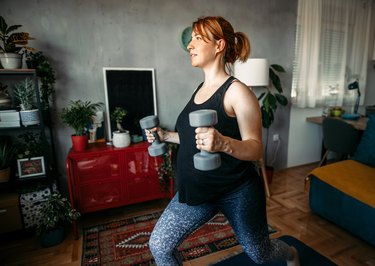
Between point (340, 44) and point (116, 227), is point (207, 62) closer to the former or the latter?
point (116, 227)

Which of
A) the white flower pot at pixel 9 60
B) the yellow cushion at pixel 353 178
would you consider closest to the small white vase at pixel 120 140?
the white flower pot at pixel 9 60

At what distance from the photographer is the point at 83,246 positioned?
6.54 feet

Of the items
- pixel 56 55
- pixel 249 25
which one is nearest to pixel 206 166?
pixel 56 55

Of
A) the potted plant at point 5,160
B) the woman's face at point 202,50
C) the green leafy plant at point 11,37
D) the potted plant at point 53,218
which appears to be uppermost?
the green leafy plant at point 11,37

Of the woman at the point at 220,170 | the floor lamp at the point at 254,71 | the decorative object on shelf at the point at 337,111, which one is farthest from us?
the decorative object on shelf at the point at 337,111

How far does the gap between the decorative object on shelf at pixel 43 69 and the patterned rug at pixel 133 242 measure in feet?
4.01

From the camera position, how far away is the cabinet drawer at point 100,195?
2.20m

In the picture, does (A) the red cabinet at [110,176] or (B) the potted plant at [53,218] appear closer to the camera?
(B) the potted plant at [53,218]

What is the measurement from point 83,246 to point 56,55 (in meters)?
1.66

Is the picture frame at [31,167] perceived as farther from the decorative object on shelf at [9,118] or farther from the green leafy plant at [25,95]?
the green leafy plant at [25,95]

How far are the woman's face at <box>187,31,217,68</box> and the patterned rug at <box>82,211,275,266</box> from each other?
142cm

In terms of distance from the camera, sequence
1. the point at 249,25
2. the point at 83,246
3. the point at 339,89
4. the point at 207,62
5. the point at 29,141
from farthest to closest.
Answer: the point at 339,89 → the point at 249,25 → the point at 29,141 → the point at 83,246 → the point at 207,62

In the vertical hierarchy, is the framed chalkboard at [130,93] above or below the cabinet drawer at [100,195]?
above

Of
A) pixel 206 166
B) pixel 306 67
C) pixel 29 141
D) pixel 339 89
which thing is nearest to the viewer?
pixel 206 166
